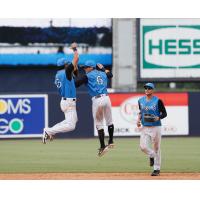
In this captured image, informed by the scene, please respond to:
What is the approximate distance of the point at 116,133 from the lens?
2738cm

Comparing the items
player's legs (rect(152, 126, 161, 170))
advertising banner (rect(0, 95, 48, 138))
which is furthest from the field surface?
advertising banner (rect(0, 95, 48, 138))

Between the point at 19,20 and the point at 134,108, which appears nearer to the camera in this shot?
the point at 134,108

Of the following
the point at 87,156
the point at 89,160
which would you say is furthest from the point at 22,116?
the point at 89,160

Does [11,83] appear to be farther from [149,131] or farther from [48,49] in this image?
[149,131]

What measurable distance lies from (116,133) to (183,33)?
6.87 metres

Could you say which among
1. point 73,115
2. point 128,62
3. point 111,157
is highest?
point 128,62

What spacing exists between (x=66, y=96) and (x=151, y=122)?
94.4 inches

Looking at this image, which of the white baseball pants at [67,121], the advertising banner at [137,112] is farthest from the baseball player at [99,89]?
the advertising banner at [137,112]

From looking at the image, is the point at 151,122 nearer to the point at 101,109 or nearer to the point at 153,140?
the point at 153,140

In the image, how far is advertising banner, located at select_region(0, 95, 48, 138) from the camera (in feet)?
88.2

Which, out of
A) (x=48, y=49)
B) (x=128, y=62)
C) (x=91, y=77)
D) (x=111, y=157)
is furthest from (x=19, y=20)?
(x=91, y=77)

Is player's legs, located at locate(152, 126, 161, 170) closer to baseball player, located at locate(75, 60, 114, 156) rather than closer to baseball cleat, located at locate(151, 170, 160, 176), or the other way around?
baseball cleat, located at locate(151, 170, 160, 176)

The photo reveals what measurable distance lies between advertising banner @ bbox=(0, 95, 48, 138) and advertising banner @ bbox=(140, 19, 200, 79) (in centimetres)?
662

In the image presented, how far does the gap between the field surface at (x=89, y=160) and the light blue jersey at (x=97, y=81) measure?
1.79 m
